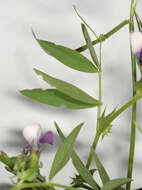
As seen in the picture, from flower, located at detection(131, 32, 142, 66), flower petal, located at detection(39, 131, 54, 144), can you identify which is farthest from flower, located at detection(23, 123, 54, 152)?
flower, located at detection(131, 32, 142, 66)

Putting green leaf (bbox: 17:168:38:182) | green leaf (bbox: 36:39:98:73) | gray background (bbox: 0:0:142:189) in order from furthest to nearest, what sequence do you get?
Result: gray background (bbox: 0:0:142:189) → green leaf (bbox: 36:39:98:73) → green leaf (bbox: 17:168:38:182)

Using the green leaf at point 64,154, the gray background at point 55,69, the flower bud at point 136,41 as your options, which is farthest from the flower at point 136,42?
the gray background at point 55,69

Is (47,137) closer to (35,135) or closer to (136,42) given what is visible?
(35,135)

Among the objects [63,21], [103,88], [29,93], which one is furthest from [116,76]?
[29,93]

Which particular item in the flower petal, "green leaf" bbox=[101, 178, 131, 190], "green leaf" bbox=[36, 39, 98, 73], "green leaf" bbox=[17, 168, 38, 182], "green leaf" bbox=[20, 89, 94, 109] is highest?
"green leaf" bbox=[36, 39, 98, 73]

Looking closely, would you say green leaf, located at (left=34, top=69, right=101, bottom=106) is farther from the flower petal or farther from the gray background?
the gray background

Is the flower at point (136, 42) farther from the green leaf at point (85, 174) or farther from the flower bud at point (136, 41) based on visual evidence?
the green leaf at point (85, 174)
